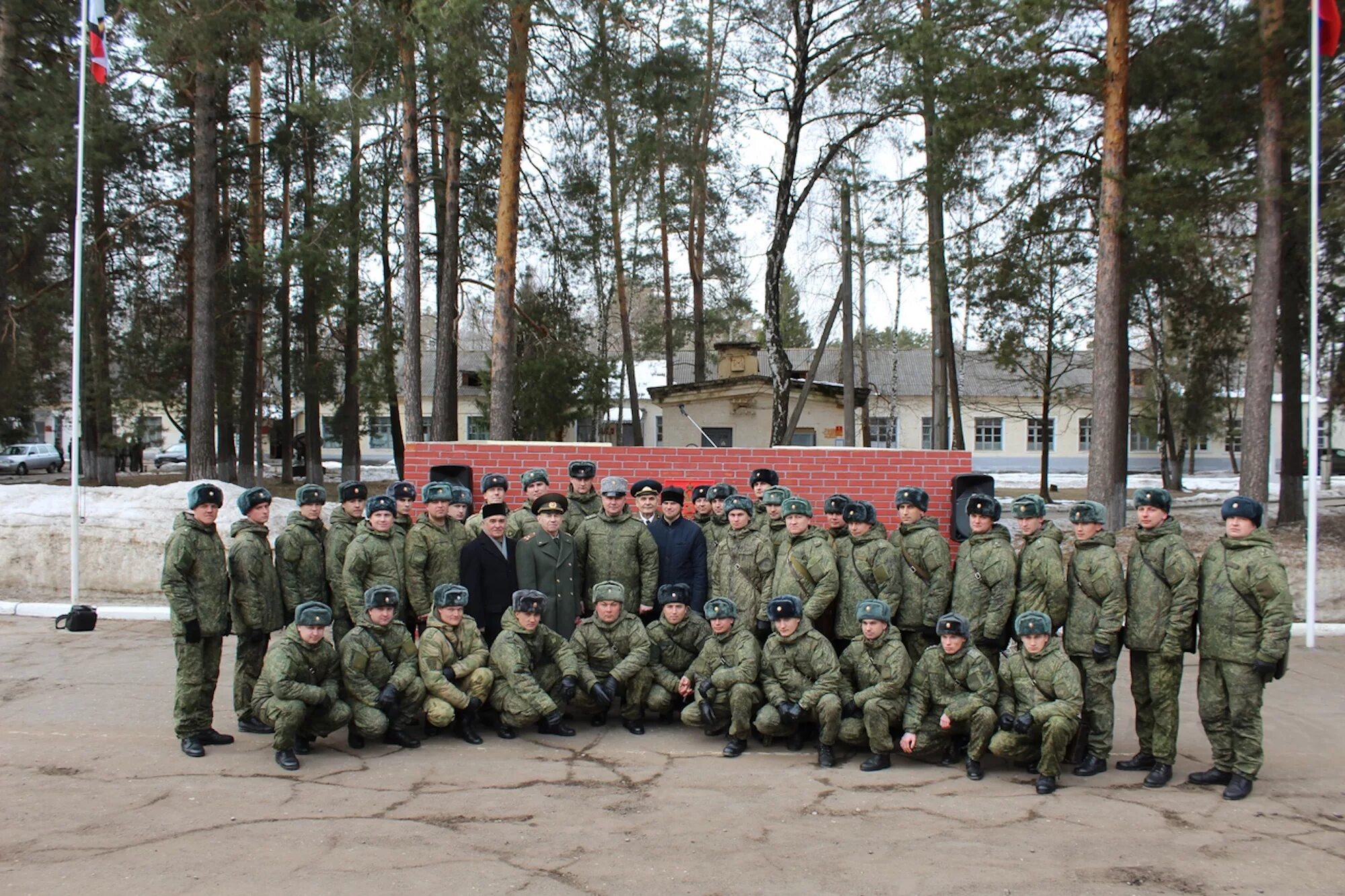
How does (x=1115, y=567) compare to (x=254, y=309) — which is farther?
(x=254, y=309)

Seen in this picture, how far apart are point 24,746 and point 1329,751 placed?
832 centimetres

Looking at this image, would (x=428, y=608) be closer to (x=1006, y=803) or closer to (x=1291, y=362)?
(x=1006, y=803)

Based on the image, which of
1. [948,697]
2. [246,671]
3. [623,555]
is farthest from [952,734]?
[246,671]

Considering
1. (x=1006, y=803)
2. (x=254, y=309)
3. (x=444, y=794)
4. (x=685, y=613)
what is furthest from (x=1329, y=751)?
(x=254, y=309)

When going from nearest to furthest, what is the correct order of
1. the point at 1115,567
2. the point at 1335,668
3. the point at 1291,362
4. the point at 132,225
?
the point at 1115,567 < the point at 1335,668 < the point at 1291,362 < the point at 132,225

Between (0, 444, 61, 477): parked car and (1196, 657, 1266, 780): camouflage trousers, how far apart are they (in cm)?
4546

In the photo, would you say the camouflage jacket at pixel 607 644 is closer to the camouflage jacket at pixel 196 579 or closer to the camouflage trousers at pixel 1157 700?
the camouflage jacket at pixel 196 579

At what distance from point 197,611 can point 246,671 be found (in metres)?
0.63

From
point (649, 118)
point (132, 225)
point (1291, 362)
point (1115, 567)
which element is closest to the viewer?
point (1115, 567)

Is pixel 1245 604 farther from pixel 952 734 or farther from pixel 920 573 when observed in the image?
pixel 920 573

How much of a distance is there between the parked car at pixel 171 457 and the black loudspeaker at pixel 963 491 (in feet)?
140

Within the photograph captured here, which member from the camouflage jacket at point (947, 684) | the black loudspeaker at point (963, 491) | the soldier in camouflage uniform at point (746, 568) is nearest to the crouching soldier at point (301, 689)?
the soldier in camouflage uniform at point (746, 568)

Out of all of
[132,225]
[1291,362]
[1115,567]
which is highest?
[132,225]

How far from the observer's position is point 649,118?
2000 centimetres
